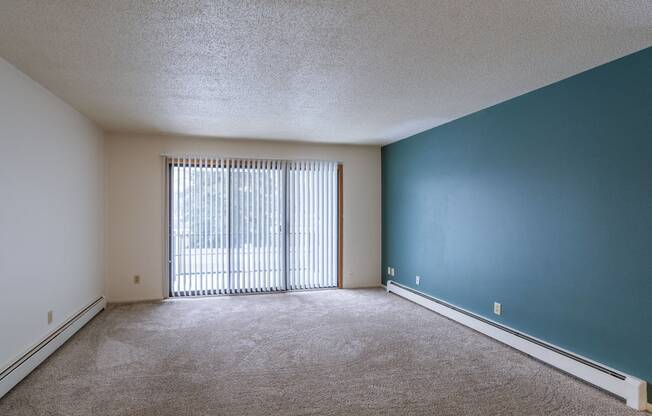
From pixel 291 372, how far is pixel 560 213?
2645mm

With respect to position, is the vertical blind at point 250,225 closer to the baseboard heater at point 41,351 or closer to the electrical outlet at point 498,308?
the baseboard heater at point 41,351

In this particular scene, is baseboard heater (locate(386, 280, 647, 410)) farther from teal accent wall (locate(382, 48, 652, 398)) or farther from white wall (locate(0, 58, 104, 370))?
white wall (locate(0, 58, 104, 370))

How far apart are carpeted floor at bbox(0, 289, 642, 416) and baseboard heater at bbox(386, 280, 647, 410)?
0.08 m

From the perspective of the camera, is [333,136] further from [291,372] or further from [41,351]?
[41,351]

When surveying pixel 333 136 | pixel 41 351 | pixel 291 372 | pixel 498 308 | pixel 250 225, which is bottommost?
pixel 291 372

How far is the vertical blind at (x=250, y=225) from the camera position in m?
5.43

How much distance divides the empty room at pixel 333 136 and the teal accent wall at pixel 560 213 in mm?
17

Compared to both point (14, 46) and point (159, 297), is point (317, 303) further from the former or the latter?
point (14, 46)

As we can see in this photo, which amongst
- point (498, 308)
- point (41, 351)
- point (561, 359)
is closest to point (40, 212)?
point (41, 351)

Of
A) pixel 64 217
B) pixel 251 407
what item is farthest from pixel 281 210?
pixel 251 407

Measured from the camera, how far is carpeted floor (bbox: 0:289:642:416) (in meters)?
2.50

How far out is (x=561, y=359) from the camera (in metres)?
3.06

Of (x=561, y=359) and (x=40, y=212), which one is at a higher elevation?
(x=40, y=212)

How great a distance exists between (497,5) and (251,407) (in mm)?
2881
